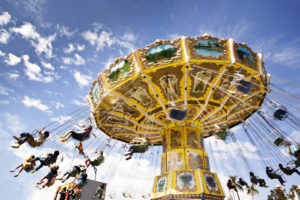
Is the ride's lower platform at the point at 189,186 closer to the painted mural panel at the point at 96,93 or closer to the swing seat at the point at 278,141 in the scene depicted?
the swing seat at the point at 278,141

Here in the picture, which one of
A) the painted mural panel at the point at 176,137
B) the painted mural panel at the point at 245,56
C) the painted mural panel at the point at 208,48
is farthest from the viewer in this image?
the painted mural panel at the point at 176,137

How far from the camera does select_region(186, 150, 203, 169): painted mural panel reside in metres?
9.43

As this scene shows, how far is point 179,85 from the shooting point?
30.3 feet

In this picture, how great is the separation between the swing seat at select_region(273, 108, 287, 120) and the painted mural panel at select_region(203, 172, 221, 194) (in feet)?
12.3

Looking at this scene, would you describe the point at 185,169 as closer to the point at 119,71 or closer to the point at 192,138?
the point at 192,138

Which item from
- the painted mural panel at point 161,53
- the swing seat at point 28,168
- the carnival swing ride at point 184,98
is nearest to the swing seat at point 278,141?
the carnival swing ride at point 184,98

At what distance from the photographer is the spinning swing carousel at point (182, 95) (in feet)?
25.4

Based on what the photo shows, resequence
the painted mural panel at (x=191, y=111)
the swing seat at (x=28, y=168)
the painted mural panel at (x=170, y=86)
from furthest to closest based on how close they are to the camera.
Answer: the painted mural panel at (x=191, y=111)
the painted mural panel at (x=170, y=86)
the swing seat at (x=28, y=168)

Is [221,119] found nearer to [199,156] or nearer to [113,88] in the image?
[199,156]

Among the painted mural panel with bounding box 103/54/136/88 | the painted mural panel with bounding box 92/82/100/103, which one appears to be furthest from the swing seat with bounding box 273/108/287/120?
the painted mural panel with bounding box 92/82/100/103

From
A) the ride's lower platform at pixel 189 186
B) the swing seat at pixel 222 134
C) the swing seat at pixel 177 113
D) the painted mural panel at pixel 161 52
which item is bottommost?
the ride's lower platform at pixel 189 186

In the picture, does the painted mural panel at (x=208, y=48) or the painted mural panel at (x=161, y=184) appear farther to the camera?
the painted mural panel at (x=161, y=184)

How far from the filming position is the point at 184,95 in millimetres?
9570

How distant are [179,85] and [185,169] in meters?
3.78
